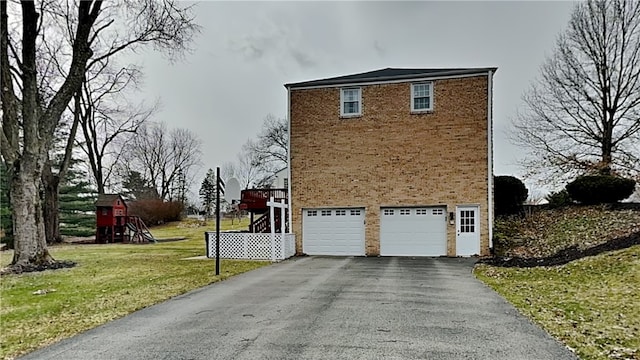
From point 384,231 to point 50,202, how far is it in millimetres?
19981

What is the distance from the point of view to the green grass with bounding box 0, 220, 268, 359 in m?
6.34

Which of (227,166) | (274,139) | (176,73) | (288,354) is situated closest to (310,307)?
(288,354)

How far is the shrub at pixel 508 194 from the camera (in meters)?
20.3

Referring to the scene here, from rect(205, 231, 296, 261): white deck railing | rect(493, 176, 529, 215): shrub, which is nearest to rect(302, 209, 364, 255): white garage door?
rect(205, 231, 296, 261): white deck railing

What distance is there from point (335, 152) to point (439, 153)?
3.82 meters

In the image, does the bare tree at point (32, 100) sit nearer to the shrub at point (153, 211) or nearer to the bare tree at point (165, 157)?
the shrub at point (153, 211)

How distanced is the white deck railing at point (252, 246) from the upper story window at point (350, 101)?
17.2ft

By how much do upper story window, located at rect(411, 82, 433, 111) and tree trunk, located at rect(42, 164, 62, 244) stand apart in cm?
2004

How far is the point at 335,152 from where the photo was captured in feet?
58.3

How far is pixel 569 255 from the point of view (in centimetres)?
1275

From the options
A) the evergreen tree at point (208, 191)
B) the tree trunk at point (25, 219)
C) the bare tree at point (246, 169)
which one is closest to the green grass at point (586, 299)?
the tree trunk at point (25, 219)

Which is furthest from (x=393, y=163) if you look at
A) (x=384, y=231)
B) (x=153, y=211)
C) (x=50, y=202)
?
(x=153, y=211)

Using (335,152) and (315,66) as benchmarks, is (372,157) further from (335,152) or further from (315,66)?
(315,66)

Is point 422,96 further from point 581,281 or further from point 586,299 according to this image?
point 586,299
